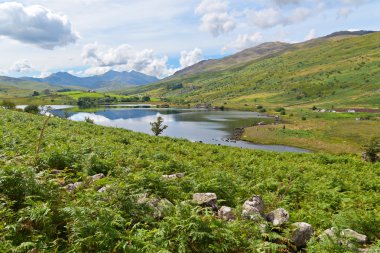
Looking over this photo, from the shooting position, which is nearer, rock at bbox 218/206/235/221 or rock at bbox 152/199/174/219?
rock at bbox 152/199/174/219

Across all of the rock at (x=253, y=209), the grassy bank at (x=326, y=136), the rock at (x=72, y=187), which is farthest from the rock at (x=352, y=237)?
the grassy bank at (x=326, y=136)

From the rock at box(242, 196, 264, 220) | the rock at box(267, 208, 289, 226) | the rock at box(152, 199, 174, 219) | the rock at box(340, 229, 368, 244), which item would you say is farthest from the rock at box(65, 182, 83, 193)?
the rock at box(340, 229, 368, 244)

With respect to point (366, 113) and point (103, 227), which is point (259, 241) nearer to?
point (103, 227)

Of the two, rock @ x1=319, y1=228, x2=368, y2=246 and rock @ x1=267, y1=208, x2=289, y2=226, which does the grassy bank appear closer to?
rock @ x1=267, y1=208, x2=289, y2=226

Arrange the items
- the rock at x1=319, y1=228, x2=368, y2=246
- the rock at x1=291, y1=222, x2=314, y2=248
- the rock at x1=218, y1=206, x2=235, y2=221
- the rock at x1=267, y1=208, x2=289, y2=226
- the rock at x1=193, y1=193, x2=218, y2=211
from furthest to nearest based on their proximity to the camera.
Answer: the rock at x1=193, y1=193, x2=218, y2=211 → the rock at x1=267, y1=208, x2=289, y2=226 → the rock at x1=218, y1=206, x2=235, y2=221 → the rock at x1=291, y1=222, x2=314, y2=248 → the rock at x1=319, y1=228, x2=368, y2=246

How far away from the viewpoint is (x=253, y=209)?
10.5 metres

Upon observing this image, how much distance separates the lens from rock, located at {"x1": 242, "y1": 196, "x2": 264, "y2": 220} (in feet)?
32.7

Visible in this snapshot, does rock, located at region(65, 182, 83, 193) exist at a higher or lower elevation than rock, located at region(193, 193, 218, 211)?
higher

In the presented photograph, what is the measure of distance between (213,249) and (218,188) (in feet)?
18.3

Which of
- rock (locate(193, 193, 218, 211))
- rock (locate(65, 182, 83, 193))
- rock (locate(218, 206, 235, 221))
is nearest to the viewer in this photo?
rock (locate(218, 206, 235, 221))

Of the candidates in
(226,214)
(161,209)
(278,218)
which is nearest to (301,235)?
(278,218)

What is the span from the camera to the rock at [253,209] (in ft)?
32.7

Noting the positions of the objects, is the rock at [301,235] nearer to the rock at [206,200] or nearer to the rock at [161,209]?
the rock at [206,200]

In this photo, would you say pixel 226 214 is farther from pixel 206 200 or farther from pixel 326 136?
pixel 326 136
